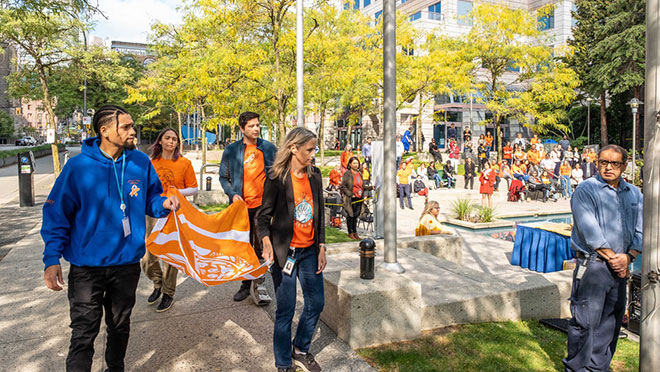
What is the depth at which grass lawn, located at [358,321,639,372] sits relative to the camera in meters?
4.11

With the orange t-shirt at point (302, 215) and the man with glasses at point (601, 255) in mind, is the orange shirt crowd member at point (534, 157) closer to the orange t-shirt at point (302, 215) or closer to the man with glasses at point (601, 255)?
the man with glasses at point (601, 255)

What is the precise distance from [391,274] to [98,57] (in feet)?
147

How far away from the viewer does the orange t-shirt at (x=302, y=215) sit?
3750mm

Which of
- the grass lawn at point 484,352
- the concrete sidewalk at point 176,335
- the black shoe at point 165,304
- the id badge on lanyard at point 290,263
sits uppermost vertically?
the id badge on lanyard at point 290,263

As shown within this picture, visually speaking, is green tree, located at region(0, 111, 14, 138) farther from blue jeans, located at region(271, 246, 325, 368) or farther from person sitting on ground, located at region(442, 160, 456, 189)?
blue jeans, located at region(271, 246, 325, 368)

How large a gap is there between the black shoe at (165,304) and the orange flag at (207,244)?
1.18m

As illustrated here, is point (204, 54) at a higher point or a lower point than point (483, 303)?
higher

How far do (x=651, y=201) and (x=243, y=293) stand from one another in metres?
4.22

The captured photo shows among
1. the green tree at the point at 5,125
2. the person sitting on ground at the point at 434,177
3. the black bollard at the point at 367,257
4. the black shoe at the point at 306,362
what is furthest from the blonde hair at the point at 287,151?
the green tree at the point at 5,125

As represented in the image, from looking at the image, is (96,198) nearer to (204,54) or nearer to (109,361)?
(109,361)

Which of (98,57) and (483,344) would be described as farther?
(98,57)

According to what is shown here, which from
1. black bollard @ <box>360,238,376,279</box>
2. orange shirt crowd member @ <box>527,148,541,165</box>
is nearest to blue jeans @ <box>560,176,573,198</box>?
orange shirt crowd member @ <box>527,148,541,165</box>

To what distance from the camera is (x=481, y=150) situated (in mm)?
26688

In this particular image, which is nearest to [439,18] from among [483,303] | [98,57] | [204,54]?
[98,57]
